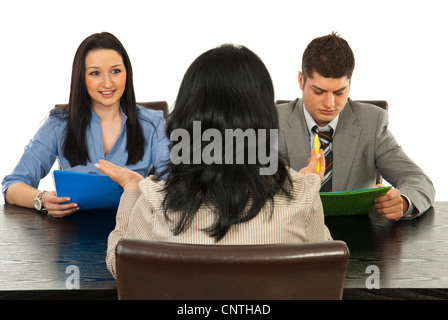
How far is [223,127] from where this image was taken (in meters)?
1.19

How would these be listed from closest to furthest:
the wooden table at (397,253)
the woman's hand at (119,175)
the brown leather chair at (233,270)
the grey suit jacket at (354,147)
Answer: the brown leather chair at (233,270)
the wooden table at (397,253)
the woman's hand at (119,175)
the grey suit jacket at (354,147)

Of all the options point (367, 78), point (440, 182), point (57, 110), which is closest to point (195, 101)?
point (57, 110)

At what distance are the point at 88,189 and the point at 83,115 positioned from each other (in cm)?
70

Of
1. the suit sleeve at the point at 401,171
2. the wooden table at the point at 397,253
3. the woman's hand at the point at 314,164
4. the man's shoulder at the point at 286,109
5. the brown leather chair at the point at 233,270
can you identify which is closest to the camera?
the brown leather chair at the point at 233,270

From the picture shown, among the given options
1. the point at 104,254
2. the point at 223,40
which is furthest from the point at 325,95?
the point at 223,40

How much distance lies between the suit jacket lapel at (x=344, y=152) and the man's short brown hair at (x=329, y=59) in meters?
0.24

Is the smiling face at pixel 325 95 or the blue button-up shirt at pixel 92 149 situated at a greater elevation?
the smiling face at pixel 325 95

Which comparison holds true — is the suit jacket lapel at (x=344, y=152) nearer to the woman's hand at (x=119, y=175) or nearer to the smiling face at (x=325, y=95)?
the smiling face at (x=325, y=95)

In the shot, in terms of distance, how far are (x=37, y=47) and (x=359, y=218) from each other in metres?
3.28

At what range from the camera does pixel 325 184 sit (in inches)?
94.8

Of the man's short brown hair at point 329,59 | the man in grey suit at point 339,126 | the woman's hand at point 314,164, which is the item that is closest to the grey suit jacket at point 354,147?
the man in grey suit at point 339,126

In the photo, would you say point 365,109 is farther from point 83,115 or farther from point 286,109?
point 83,115

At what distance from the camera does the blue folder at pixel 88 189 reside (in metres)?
1.76
